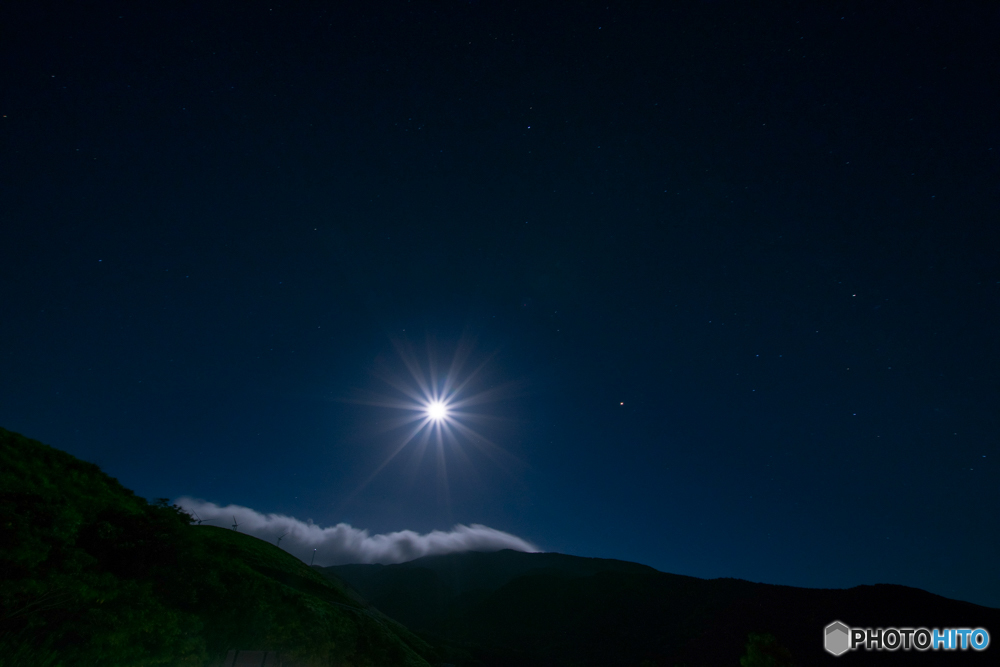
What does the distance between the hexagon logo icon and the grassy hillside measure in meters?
69.2

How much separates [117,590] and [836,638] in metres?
100

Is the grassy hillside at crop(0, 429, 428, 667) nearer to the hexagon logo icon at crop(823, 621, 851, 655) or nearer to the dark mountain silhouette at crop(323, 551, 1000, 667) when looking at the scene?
the dark mountain silhouette at crop(323, 551, 1000, 667)

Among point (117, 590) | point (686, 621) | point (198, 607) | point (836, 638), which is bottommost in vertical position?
point (686, 621)

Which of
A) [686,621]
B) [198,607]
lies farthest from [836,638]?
[198,607]

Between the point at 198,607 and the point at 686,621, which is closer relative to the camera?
the point at 198,607

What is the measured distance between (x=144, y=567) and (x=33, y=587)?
38.0 feet

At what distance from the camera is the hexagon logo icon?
2530 inches

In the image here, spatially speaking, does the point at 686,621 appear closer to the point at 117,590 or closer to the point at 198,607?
the point at 198,607

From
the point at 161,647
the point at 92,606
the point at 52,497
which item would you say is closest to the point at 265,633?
the point at 161,647

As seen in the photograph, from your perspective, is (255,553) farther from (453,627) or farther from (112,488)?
(453,627)

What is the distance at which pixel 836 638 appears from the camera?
232 feet

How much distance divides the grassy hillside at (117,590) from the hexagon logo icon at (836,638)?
69.2m

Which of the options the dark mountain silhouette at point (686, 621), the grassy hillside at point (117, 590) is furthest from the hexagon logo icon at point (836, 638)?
the grassy hillside at point (117, 590)

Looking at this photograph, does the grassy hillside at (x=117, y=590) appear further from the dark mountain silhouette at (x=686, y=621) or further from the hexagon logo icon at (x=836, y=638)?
the hexagon logo icon at (x=836, y=638)
